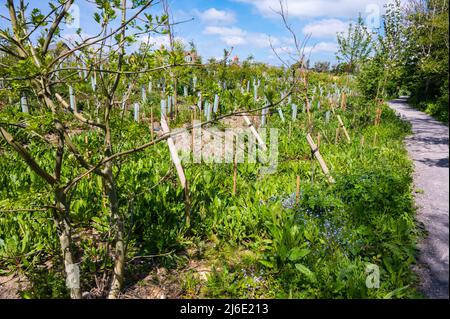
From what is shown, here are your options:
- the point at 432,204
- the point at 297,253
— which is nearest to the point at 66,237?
the point at 297,253

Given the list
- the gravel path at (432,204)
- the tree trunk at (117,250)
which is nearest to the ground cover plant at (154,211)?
the tree trunk at (117,250)

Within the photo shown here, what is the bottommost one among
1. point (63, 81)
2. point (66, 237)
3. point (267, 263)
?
point (267, 263)

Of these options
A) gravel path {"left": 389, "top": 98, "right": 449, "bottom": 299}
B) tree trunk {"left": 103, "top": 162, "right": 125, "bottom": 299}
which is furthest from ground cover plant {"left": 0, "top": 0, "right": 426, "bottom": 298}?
gravel path {"left": 389, "top": 98, "right": 449, "bottom": 299}

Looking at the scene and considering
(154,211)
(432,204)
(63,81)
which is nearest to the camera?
(63,81)

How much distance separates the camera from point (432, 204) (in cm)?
463

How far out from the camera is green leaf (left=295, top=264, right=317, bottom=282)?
2.66 metres

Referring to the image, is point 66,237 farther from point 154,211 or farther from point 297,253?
point 297,253

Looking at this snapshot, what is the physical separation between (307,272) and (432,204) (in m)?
2.98

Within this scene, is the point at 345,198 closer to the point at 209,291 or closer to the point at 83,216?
the point at 209,291

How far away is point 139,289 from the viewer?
2830mm

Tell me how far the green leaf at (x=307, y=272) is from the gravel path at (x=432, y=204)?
90 centimetres
